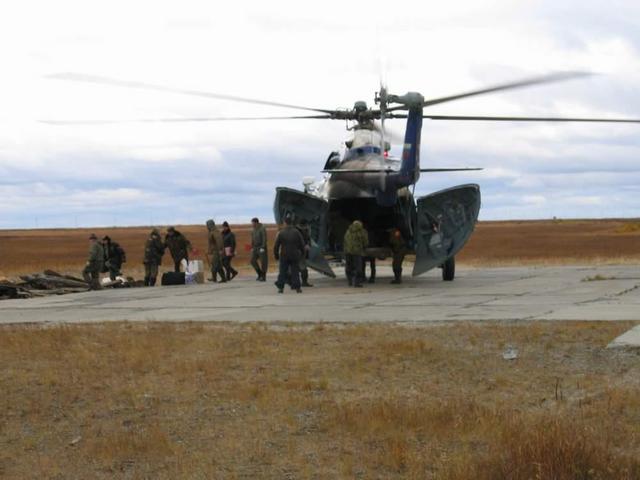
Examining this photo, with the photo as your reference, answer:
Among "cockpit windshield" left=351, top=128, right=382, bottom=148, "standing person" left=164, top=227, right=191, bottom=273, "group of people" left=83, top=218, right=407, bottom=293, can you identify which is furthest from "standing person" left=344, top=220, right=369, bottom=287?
"standing person" left=164, top=227, right=191, bottom=273

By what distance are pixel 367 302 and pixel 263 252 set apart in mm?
8668

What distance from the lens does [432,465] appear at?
360 inches

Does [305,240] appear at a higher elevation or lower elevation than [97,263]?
higher

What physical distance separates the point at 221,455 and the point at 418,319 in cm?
759

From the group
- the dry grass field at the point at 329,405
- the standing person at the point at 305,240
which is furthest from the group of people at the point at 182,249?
the dry grass field at the point at 329,405

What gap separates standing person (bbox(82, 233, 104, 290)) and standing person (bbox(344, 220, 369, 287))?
22.0 ft

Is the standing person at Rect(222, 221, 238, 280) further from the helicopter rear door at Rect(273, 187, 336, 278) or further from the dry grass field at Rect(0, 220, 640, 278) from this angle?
the dry grass field at Rect(0, 220, 640, 278)

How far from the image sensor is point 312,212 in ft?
91.8

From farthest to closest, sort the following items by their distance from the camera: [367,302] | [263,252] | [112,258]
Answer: [112,258]
[263,252]
[367,302]

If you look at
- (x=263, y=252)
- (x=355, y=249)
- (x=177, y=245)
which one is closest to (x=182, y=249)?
(x=177, y=245)

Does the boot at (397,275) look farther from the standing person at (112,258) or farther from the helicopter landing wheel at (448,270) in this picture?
the standing person at (112,258)

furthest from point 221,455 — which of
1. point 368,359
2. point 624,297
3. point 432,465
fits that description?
point 624,297

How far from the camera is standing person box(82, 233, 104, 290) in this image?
2847 cm

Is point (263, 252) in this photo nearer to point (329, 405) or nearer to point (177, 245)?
point (177, 245)
